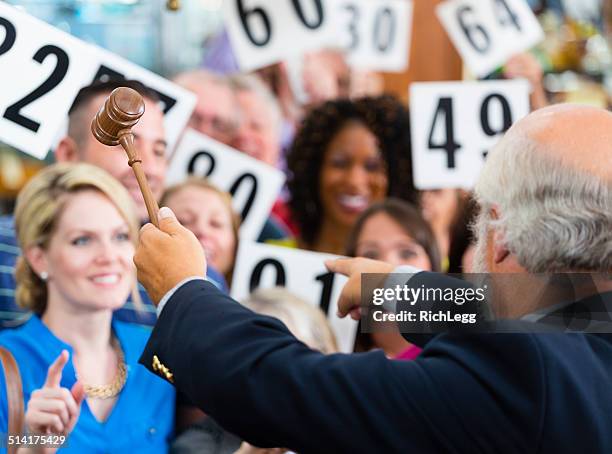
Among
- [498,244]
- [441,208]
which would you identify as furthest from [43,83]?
[441,208]

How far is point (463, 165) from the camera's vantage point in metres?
2.61

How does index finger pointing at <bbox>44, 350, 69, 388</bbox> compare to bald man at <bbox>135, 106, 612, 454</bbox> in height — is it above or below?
below

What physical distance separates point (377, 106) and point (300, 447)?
2053 millimetres

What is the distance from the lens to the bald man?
1233 millimetres

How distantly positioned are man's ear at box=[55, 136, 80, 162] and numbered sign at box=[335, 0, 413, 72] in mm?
1341

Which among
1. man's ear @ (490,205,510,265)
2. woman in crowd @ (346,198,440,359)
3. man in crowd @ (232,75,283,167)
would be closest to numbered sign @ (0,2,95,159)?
man's ear @ (490,205,510,265)

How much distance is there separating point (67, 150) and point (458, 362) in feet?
3.56

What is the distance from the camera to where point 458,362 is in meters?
1.25

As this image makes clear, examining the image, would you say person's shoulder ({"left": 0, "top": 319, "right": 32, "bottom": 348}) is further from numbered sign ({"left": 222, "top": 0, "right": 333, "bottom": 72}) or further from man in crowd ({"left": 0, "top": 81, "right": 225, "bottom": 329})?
numbered sign ({"left": 222, "top": 0, "right": 333, "bottom": 72})

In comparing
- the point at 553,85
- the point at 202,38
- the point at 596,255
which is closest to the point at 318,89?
the point at 202,38

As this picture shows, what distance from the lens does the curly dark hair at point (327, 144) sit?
124 inches

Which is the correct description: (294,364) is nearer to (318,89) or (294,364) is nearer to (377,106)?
(377,106)

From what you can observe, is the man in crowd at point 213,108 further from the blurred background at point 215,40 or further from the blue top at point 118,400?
the blue top at point 118,400

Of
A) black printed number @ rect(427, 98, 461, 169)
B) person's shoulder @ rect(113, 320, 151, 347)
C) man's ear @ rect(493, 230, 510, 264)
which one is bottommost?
person's shoulder @ rect(113, 320, 151, 347)
